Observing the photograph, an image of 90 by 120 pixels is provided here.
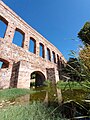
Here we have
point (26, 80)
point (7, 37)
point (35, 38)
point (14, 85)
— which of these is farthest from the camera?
point (35, 38)

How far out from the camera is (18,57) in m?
11.0

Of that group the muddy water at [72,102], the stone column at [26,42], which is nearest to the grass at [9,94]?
the muddy water at [72,102]

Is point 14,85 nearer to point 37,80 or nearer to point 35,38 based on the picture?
point 37,80

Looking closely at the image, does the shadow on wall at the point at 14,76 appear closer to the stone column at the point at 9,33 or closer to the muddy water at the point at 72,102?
the stone column at the point at 9,33

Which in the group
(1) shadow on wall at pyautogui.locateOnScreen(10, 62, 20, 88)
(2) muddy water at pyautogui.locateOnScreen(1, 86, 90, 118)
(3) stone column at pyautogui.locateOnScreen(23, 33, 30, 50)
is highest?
(3) stone column at pyautogui.locateOnScreen(23, 33, 30, 50)

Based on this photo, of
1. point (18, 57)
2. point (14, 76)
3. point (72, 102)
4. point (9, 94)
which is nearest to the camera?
point (72, 102)

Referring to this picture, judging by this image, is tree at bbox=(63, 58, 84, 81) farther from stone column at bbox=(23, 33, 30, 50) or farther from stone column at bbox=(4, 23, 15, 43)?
stone column at bbox=(23, 33, 30, 50)

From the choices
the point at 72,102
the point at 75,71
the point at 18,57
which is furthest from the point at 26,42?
the point at 75,71

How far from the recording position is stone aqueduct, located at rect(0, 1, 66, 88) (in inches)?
364

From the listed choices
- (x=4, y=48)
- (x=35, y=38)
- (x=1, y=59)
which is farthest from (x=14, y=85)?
(x=35, y=38)

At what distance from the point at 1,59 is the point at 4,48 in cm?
89

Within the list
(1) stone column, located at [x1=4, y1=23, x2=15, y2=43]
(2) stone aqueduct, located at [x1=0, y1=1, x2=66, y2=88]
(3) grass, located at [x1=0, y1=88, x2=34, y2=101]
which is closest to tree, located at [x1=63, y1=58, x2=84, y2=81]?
(2) stone aqueduct, located at [x1=0, y1=1, x2=66, y2=88]

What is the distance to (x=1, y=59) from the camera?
9.65m

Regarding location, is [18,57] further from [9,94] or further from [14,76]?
[9,94]
